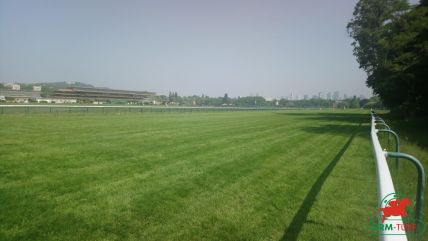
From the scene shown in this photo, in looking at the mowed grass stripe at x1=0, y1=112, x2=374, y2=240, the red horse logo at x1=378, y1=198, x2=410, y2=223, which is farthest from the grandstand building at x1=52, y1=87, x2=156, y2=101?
the red horse logo at x1=378, y1=198, x2=410, y2=223

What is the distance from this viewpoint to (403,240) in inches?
71.7

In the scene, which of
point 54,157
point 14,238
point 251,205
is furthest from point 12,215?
point 54,157

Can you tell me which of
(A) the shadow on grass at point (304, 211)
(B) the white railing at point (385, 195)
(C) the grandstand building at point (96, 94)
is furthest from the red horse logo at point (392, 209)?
(C) the grandstand building at point (96, 94)

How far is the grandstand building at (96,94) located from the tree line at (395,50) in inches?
3578

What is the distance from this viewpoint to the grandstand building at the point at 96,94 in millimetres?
108250

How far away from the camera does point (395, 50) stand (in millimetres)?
31484

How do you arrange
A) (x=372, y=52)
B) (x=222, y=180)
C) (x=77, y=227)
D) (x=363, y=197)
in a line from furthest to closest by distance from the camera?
(x=372, y=52) < (x=222, y=180) < (x=363, y=197) < (x=77, y=227)

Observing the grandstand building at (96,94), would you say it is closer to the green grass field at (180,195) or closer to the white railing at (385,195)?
the green grass field at (180,195)

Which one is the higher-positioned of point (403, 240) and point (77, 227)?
point (403, 240)

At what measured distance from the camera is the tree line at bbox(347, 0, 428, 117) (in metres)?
25.0

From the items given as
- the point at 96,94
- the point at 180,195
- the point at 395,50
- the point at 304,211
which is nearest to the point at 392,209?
the point at 304,211

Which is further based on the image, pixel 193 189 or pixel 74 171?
pixel 74 171

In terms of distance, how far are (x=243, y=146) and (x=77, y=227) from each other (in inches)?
342

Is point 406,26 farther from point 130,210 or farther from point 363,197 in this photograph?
point 130,210
